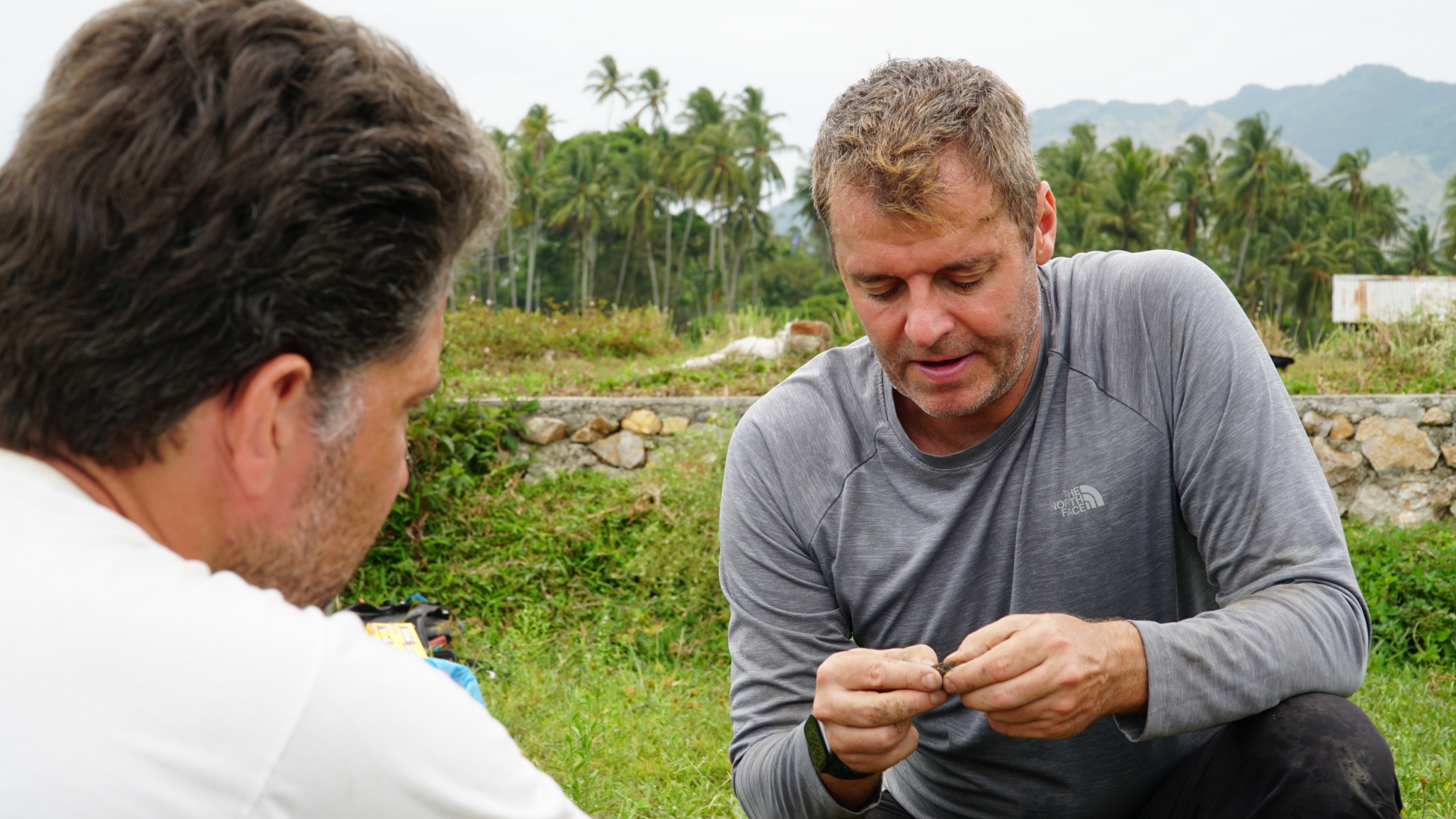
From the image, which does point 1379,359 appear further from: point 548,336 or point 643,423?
point 548,336

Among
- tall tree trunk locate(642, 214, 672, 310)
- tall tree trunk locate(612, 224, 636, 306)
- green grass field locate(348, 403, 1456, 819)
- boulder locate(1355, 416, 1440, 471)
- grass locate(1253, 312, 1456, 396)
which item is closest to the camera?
green grass field locate(348, 403, 1456, 819)

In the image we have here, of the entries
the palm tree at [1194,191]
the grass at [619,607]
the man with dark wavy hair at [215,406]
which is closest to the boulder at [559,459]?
the grass at [619,607]

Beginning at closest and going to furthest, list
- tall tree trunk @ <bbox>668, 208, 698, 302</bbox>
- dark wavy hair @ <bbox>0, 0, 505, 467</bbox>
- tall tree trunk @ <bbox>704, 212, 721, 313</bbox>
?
dark wavy hair @ <bbox>0, 0, 505, 467</bbox>, tall tree trunk @ <bbox>704, 212, 721, 313</bbox>, tall tree trunk @ <bbox>668, 208, 698, 302</bbox>

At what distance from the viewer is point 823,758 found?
1.87 m

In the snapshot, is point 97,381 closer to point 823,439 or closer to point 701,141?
point 823,439

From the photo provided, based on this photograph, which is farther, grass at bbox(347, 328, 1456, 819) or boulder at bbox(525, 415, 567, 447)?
boulder at bbox(525, 415, 567, 447)

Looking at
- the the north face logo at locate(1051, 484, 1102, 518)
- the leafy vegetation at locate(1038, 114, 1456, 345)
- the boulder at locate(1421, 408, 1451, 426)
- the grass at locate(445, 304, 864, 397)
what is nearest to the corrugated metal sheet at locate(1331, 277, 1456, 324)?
the boulder at locate(1421, 408, 1451, 426)

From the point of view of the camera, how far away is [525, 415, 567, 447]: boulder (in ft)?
23.7

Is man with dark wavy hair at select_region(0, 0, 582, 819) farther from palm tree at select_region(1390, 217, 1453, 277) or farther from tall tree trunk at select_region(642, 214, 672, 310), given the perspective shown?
palm tree at select_region(1390, 217, 1453, 277)

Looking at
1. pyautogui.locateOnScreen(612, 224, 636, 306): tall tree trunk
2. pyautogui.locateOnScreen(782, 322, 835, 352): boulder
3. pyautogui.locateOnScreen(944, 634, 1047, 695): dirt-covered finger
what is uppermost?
pyautogui.locateOnScreen(944, 634, 1047, 695): dirt-covered finger

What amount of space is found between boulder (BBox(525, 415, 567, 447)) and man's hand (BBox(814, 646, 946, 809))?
5576 millimetres

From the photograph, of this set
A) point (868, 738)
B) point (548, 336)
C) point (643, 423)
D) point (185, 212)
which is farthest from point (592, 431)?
point (185, 212)

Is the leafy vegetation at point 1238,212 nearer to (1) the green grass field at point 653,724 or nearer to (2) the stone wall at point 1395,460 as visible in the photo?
(2) the stone wall at point 1395,460

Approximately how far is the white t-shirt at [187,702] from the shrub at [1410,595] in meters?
5.53
